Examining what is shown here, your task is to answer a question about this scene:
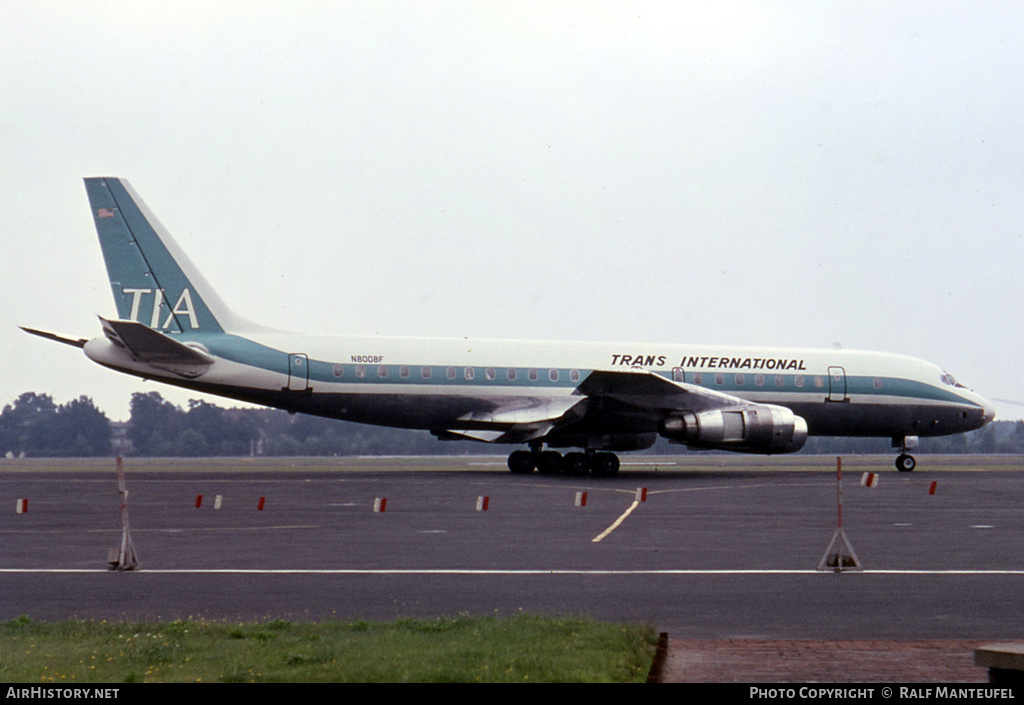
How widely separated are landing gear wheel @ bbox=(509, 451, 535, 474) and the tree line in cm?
3112

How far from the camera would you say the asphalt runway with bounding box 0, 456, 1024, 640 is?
10539 mm

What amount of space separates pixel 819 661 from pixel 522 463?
27.3 m

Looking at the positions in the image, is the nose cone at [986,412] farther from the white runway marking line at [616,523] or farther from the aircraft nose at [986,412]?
the white runway marking line at [616,523]

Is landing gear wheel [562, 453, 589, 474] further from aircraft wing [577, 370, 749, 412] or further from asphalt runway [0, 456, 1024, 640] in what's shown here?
asphalt runway [0, 456, 1024, 640]

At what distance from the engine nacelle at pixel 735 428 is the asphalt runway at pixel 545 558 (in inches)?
156

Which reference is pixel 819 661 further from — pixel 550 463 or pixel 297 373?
pixel 550 463

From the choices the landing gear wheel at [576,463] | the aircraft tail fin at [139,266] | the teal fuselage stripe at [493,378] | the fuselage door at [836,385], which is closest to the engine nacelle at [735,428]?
the landing gear wheel at [576,463]

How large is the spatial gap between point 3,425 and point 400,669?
7277cm

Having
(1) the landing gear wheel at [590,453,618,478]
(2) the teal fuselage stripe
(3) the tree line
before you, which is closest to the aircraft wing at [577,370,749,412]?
(1) the landing gear wheel at [590,453,618,478]

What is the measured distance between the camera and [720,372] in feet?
120

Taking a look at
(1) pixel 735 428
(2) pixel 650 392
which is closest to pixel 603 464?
(2) pixel 650 392

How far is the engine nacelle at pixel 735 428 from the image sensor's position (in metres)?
32.0

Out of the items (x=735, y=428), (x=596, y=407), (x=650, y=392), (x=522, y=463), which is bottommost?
(x=522, y=463)

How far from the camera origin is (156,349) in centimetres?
3112
